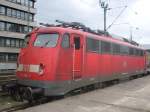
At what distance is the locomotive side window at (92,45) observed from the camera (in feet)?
49.2

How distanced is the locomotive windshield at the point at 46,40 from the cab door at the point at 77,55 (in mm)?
938

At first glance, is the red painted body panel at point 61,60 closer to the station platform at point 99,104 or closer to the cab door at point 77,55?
the cab door at point 77,55

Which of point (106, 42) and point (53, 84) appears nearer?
point (53, 84)

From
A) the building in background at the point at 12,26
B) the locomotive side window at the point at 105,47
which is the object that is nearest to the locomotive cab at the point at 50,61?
the locomotive side window at the point at 105,47

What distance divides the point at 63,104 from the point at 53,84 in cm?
100

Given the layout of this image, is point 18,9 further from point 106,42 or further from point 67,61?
point 67,61

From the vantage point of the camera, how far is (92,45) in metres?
15.6

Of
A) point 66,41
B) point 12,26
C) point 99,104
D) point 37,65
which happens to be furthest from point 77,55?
point 12,26

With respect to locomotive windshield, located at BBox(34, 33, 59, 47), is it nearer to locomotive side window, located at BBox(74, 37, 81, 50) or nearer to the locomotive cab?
the locomotive cab

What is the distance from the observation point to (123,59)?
2173 centimetres

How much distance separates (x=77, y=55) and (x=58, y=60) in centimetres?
165

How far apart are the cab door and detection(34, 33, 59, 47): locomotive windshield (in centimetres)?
94

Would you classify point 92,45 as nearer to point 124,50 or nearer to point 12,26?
point 124,50

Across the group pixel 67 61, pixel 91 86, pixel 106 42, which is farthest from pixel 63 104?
pixel 106 42
